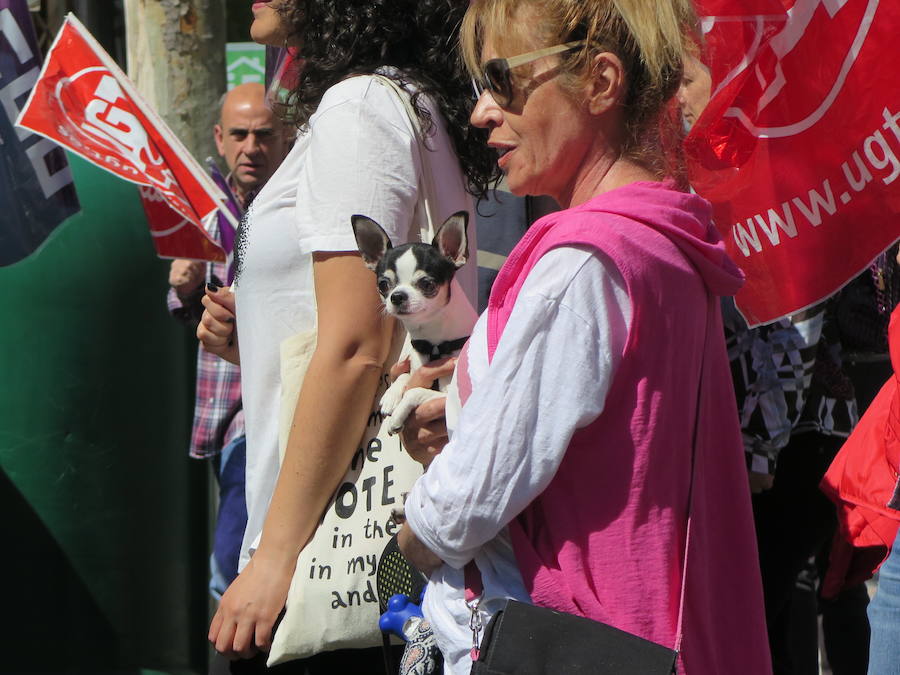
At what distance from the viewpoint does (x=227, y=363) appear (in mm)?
5363

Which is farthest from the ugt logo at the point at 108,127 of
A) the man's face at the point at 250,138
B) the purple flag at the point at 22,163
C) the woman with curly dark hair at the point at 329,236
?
the woman with curly dark hair at the point at 329,236

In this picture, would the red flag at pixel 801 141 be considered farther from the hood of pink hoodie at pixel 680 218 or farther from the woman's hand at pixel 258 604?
the woman's hand at pixel 258 604

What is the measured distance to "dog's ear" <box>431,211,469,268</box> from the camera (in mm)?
2266

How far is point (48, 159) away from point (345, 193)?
2953mm

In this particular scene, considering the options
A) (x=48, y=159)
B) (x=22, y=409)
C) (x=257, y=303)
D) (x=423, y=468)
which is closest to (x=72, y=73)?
(x=48, y=159)

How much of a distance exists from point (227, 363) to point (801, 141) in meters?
3.16

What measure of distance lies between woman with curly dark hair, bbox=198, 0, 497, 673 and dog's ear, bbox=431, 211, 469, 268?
0.08m

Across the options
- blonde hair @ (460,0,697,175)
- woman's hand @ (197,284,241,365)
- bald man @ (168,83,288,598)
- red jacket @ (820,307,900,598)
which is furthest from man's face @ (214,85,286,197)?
blonde hair @ (460,0,697,175)

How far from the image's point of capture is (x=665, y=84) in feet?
6.34

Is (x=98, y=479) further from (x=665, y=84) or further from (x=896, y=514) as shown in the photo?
(x=665, y=84)

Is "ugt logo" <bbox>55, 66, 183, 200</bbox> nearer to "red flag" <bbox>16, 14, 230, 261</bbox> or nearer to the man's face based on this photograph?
"red flag" <bbox>16, 14, 230, 261</bbox>

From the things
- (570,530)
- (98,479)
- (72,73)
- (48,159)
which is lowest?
(98,479)

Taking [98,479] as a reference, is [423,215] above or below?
above

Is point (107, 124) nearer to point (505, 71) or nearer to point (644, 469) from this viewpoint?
point (505, 71)
